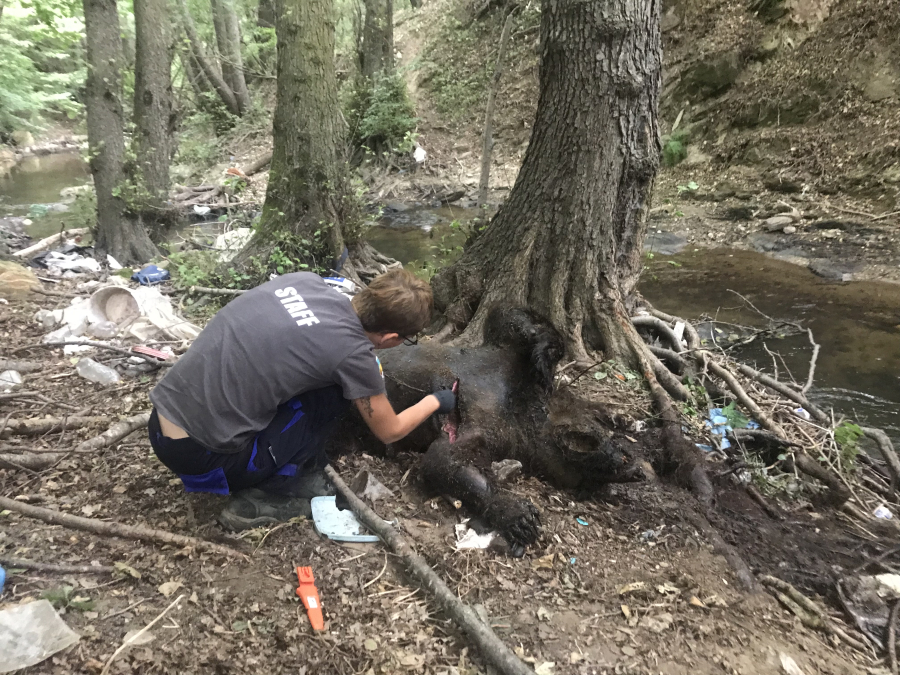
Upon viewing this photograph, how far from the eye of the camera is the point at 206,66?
614 inches

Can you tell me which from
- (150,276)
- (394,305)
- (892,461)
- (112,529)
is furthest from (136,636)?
(150,276)

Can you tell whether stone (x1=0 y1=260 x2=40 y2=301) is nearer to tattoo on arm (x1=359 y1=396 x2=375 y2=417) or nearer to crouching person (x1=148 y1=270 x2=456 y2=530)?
crouching person (x1=148 y1=270 x2=456 y2=530)

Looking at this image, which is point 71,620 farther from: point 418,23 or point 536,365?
point 418,23

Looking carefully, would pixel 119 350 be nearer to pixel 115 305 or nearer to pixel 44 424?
→ pixel 44 424

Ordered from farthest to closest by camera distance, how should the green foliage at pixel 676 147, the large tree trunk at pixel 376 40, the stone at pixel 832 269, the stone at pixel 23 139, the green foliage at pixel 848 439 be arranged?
the stone at pixel 23 139
the large tree trunk at pixel 376 40
the green foliage at pixel 676 147
the stone at pixel 832 269
the green foliage at pixel 848 439

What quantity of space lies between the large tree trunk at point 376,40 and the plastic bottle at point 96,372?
12.7 m

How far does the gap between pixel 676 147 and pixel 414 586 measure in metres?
11.8

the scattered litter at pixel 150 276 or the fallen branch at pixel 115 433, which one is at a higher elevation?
the fallen branch at pixel 115 433

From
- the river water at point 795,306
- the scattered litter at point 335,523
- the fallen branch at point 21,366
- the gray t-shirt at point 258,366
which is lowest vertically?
the river water at point 795,306

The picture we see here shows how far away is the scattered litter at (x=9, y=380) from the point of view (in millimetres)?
3514

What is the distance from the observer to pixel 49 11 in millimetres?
8797

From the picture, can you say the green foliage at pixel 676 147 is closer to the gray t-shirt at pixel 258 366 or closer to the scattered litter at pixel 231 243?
the scattered litter at pixel 231 243

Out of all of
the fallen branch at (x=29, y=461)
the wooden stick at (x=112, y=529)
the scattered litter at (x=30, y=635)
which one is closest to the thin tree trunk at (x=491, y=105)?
the fallen branch at (x=29, y=461)

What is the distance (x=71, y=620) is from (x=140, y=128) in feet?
21.9
